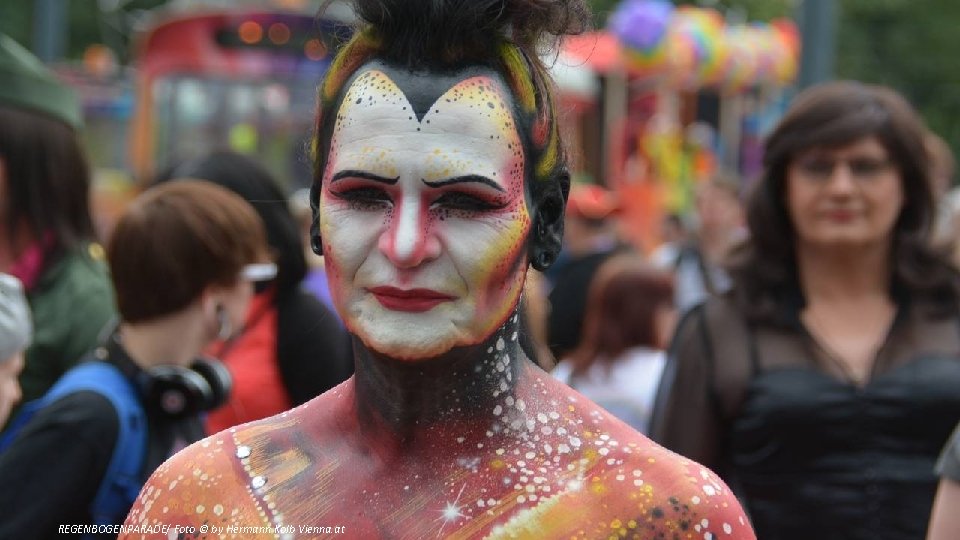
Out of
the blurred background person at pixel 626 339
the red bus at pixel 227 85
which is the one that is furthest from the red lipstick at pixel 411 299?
the red bus at pixel 227 85

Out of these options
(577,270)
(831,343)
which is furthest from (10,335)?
(577,270)

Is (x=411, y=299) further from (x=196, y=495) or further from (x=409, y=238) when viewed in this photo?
(x=196, y=495)

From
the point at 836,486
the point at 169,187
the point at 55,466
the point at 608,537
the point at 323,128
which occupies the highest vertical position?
the point at 323,128

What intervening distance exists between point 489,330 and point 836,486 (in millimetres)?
1695

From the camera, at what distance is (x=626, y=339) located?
5078mm

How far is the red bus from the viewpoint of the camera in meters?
10.7

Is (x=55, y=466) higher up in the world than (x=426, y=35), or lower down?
lower down

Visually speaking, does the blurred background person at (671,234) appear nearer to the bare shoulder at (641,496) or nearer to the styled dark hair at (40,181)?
the styled dark hair at (40,181)

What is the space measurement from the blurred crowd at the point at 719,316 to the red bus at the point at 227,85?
6595 mm

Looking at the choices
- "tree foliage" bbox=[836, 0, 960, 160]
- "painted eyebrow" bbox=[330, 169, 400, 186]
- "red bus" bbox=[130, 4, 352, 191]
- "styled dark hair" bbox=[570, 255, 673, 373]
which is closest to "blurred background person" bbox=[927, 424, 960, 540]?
"painted eyebrow" bbox=[330, 169, 400, 186]

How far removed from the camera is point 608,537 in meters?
1.95

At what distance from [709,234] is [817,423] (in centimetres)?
529

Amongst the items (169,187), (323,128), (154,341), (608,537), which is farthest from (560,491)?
(169,187)

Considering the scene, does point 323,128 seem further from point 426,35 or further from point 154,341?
point 154,341
